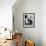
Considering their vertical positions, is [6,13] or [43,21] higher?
[6,13]

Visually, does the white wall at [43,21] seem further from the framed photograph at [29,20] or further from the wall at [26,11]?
the framed photograph at [29,20]

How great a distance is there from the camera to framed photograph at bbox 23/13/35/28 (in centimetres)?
589

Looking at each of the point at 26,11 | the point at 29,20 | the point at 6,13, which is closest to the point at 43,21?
the point at 29,20

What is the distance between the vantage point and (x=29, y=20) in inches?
232

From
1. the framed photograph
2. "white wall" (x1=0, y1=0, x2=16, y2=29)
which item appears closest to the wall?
the framed photograph

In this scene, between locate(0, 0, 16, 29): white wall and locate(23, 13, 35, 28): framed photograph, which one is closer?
locate(0, 0, 16, 29): white wall

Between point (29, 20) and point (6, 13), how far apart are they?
60.0 inches

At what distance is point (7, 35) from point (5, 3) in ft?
4.18

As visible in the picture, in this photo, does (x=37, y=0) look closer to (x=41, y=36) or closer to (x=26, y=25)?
(x=26, y=25)

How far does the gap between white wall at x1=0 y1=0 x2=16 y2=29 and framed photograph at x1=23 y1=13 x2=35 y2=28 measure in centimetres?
129

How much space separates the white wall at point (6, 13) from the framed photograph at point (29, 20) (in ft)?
4.22

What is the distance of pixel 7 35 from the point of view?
14.7 ft

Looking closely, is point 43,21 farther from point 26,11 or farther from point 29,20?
point 26,11

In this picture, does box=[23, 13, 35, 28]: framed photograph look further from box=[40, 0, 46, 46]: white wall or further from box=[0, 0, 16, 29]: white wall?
box=[0, 0, 16, 29]: white wall
